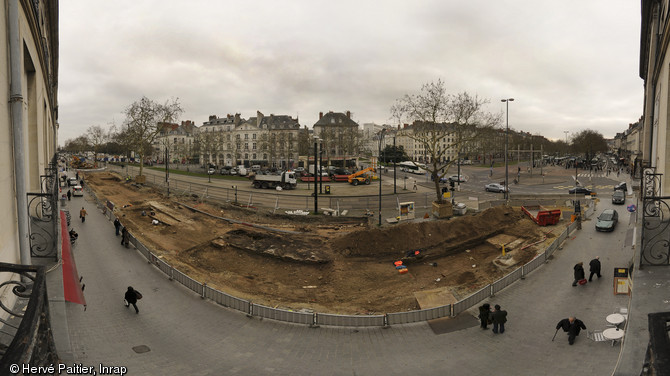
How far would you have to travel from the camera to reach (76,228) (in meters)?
25.5

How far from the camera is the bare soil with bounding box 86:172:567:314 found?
59.3 ft

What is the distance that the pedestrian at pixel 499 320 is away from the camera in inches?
483

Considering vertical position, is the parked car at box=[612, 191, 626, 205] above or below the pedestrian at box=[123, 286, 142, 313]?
above

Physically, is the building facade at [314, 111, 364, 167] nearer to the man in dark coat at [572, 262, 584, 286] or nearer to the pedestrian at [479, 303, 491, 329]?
the man in dark coat at [572, 262, 584, 286]

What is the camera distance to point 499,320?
40.3ft

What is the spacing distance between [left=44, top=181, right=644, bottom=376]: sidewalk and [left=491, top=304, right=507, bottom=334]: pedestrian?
22cm

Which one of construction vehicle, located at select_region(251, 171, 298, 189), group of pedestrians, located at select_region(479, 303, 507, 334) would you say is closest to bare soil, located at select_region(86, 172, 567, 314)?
group of pedestrians, located at select_region(479, 303, 507, 334)

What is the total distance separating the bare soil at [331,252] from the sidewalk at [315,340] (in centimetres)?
279

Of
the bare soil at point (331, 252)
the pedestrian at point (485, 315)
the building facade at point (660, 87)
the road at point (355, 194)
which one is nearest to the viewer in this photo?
the building facade at point (660, 87)

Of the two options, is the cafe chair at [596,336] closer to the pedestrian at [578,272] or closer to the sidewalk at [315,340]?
the sidewalk at [315,340]

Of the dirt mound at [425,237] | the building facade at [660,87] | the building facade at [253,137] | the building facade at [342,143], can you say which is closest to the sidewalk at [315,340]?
the building facade at [660,87]

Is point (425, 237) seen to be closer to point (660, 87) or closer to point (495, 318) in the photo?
point (495, 318)

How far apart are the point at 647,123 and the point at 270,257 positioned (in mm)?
21766

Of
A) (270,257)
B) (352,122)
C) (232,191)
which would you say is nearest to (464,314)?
(270,257)
